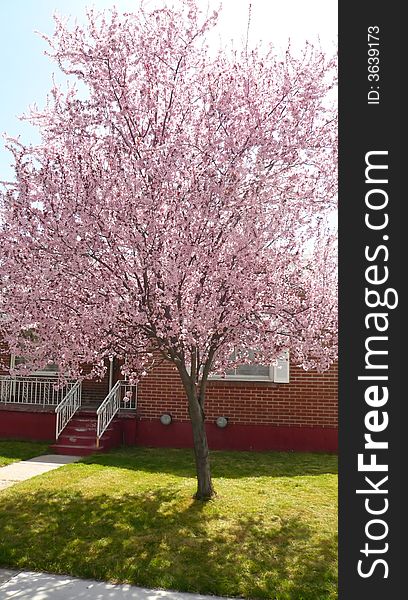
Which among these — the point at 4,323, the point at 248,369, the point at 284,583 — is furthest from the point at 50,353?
the point at 248,369

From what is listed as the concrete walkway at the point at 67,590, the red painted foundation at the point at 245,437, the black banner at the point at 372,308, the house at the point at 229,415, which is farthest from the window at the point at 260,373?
the black banner at the point at 372,308

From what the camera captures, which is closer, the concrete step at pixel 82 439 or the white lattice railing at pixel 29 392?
the concrete step at pixel 82 439

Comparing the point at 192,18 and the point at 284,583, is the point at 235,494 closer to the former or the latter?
the point at 284,583

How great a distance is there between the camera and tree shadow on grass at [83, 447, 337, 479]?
9242 mm

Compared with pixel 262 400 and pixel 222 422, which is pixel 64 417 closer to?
pixel 222 422

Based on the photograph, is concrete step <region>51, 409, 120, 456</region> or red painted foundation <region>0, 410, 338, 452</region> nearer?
concrete step <region>51, 409, 120, 456</region>

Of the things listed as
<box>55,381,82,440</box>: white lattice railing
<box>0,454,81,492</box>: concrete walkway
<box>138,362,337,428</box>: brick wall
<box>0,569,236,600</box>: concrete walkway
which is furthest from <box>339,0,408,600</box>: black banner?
<box>55,381,82,440</box>: white lattice railing

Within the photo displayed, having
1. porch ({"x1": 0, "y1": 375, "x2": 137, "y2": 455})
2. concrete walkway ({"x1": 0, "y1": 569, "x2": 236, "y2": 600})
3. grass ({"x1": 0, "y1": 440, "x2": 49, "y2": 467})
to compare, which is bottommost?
grass ({"x1": 0, "y1": 440, "x2": 49, "y2": 467})

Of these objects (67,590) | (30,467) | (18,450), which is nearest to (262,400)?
(30,467)

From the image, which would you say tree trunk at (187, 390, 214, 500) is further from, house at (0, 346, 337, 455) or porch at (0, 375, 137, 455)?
house at (0, 346, 337, 455)

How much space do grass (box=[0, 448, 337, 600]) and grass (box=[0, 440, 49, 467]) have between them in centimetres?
169

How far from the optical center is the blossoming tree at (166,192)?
6.04 m

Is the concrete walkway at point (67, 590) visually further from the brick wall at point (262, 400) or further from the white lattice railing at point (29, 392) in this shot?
the white lattice railing at point (29, 392)

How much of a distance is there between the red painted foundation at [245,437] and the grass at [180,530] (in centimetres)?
241
